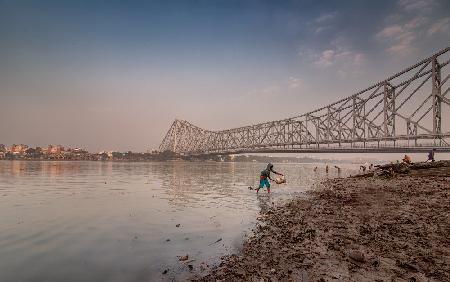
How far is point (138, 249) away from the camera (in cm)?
852

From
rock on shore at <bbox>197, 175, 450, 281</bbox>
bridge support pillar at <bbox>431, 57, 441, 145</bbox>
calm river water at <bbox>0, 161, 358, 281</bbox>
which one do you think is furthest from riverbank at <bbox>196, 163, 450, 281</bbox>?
bridge support pillar at <bbox>431, 57, 441, 145</bbox>

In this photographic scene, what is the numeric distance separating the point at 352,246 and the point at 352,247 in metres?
0.09

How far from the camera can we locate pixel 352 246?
7.81 meters

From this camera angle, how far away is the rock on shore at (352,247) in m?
6.10

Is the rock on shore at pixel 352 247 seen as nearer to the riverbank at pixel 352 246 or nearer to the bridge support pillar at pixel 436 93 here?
the riverbank at pixel 352 246

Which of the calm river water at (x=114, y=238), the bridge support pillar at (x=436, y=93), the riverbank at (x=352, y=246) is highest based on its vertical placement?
the bridge support pillar at (x=436, y=93)

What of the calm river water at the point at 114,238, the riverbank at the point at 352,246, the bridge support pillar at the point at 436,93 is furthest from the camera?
the bridge support pillar at the point at 436,93

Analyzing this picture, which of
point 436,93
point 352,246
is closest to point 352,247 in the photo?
point 352,246

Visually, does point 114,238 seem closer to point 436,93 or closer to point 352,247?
point 352,247

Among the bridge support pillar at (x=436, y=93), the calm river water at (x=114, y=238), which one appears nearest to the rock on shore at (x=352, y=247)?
the calm river water at (x=114, y=238)

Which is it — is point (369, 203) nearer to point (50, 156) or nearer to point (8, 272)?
point (8, 272)

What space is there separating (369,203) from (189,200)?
34.6 ft

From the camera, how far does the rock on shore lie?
610 centimetres

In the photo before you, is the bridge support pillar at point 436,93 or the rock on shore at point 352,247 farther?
the bridge support pillar at point 436,93
